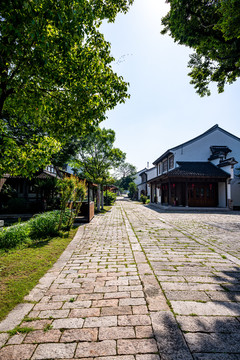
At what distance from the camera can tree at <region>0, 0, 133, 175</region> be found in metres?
3.70

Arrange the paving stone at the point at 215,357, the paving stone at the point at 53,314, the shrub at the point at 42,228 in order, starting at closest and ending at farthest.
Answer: the paving stone at the point at 215,357, the paving stone at the point at 53,314, the shrub at the point at 42,228

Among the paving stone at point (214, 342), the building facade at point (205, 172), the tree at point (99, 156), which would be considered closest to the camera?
the paving stone at point (214, 342)

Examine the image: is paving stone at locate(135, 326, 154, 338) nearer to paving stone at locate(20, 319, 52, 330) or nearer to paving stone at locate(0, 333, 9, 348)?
paving stone at locate(20, 319, 52, 330)

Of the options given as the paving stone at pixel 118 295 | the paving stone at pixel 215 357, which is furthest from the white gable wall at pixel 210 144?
the paving stone at pixel 215 357

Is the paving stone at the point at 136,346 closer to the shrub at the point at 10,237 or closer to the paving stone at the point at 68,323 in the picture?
the paving stone at the point at 68,323

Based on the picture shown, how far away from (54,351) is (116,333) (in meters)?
0.69

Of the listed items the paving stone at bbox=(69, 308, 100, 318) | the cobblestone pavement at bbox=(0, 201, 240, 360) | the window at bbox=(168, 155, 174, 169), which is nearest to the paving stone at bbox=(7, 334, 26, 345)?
the cobblestone pavement at bbox=(0, 201, 240, 360)

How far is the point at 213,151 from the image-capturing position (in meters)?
24.3

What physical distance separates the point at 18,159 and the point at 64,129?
1541mm

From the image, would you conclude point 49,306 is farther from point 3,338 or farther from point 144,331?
point 144,331

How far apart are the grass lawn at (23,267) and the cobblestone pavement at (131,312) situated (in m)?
0.20

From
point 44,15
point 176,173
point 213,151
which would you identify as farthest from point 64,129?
point 213,151

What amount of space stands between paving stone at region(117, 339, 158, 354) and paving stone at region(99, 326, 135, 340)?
8 cm

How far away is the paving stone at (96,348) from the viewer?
6.20 ft
